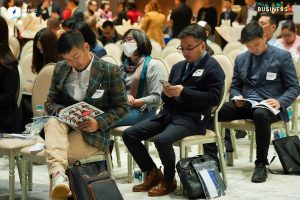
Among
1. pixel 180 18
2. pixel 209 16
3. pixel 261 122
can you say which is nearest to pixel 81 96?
pixel 261 122

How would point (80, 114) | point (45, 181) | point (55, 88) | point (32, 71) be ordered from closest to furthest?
point (80, 114), point (55, 88), point (45, 181), point (32, 71)

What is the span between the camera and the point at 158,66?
541 centimetres

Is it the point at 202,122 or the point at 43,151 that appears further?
the point at 202,122

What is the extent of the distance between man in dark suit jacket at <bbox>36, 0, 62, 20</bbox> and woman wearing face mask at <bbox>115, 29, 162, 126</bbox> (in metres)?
5.75

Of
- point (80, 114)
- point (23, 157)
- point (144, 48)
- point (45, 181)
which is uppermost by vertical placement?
point (144, 48)

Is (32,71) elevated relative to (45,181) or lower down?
elevated

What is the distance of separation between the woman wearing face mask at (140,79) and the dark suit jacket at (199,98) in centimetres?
30

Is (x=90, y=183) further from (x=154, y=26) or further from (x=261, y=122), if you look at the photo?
(x=154, y=26)

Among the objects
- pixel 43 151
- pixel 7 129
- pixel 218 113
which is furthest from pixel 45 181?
pixel 218 113

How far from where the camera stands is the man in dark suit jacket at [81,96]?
4.28 metres

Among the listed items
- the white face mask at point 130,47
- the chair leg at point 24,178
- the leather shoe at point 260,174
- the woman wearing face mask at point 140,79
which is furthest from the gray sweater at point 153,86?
the chair leg at point 24,178

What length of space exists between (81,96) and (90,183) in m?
0.66

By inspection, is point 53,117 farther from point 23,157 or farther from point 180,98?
point 180,98

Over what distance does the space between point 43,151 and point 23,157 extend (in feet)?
0.71
